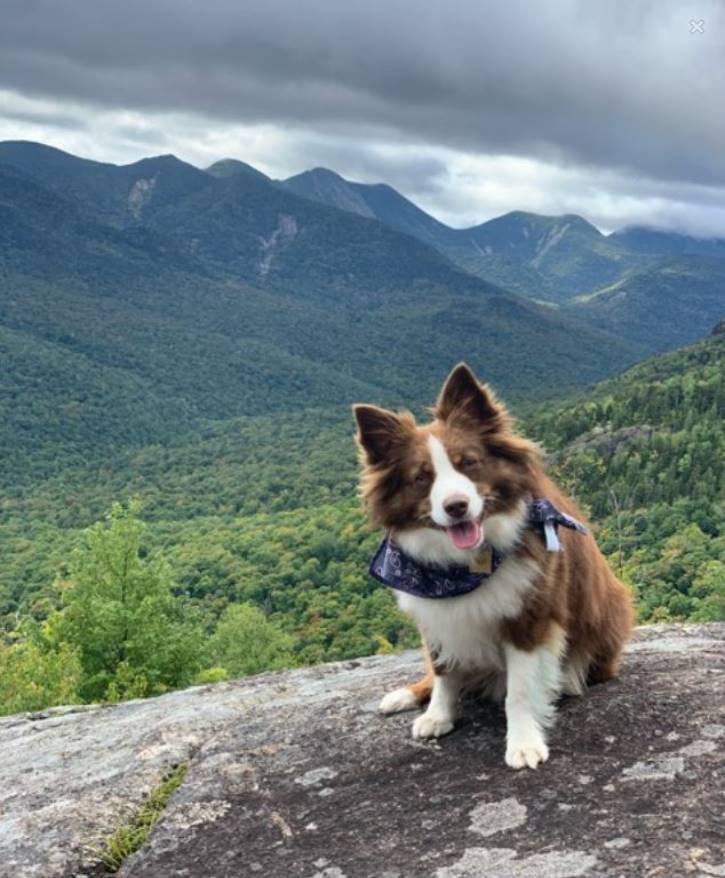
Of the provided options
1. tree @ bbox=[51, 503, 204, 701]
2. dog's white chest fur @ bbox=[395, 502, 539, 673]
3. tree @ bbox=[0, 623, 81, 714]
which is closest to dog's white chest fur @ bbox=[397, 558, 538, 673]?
dog's white chest fur @ bbox=[395, 502, 539, 673]

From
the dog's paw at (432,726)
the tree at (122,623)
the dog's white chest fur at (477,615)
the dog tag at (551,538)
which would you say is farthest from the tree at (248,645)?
the dog tag at (551,538)

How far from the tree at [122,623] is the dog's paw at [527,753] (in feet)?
61.3

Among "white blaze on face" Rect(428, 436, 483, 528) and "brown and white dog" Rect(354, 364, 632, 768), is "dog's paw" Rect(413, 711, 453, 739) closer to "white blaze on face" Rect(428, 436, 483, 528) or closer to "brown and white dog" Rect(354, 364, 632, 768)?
"brown and white dog" Rect(354, 364, 632, 768)

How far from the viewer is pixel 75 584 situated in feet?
81.7

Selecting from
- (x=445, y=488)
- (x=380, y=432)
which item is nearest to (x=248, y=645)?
(x=380, y=432)

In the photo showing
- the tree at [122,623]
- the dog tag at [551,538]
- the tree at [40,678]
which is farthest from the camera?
the tree at [40,678]

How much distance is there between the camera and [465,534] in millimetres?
4773

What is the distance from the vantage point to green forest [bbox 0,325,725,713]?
2464cm

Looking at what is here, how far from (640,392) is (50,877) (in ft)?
434

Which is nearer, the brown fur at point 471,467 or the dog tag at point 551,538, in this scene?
the brown fur at point 471,467

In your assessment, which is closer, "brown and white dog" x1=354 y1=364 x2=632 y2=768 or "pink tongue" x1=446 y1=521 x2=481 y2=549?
"pink tongue" x1=446 y1=521 x2=481 y2=549

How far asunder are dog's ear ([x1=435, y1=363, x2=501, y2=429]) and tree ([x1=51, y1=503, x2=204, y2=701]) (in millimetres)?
18928

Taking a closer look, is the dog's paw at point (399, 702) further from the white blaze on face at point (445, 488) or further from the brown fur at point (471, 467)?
the white blaze on face at point (445, 488)

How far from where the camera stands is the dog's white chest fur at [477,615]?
200 inches
